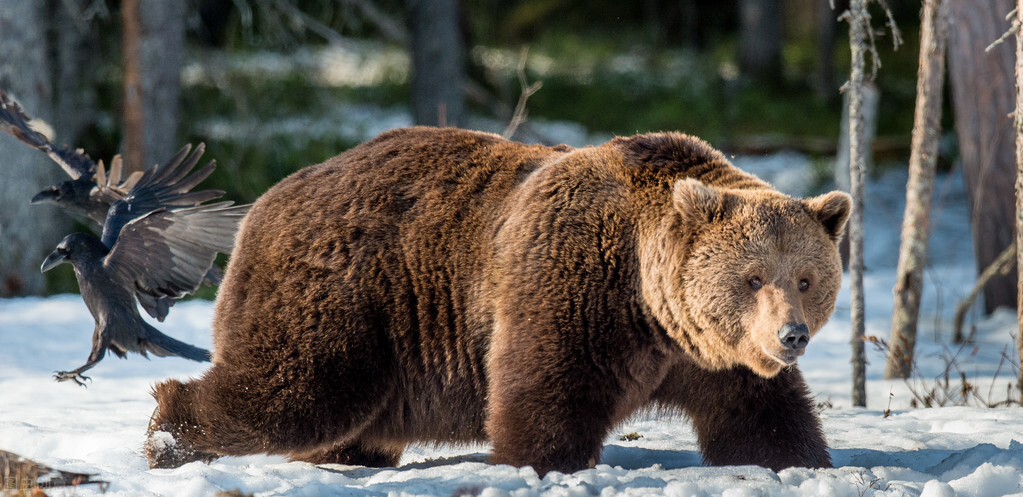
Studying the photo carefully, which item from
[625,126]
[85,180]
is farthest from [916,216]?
[625,126]

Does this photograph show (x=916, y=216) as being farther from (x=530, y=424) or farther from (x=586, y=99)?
(x=586, y=99)

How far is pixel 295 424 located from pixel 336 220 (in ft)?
3.06

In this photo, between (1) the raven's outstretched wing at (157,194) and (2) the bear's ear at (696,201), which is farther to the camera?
(1) the raven's outstretched wing at (157,194)

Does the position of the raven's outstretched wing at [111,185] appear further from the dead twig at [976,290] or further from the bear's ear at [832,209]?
the dead twig at [976,290]

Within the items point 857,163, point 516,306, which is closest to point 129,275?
point 516,306

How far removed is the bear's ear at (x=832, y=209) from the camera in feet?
13.2

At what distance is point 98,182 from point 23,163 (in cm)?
529

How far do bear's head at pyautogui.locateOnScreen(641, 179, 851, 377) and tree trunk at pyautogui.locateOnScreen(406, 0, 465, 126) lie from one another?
818cm

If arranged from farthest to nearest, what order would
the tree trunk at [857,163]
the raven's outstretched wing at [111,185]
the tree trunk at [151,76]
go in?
the tree trunk at [151,76], the tree trunk at [857,163], the raven's outstretched wing at [111,185]

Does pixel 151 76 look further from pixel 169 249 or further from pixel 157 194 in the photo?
pixel 169 249

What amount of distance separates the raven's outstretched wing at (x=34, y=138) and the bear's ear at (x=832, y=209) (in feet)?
12.1

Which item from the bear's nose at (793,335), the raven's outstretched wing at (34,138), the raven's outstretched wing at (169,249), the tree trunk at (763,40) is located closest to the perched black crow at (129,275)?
the raven's outstretched wing at (169,249)

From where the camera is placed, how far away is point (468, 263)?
4.42m

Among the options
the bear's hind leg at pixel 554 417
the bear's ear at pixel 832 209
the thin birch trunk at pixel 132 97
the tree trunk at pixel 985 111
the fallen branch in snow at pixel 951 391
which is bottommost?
the bear's hind leg at pixel 554 417
